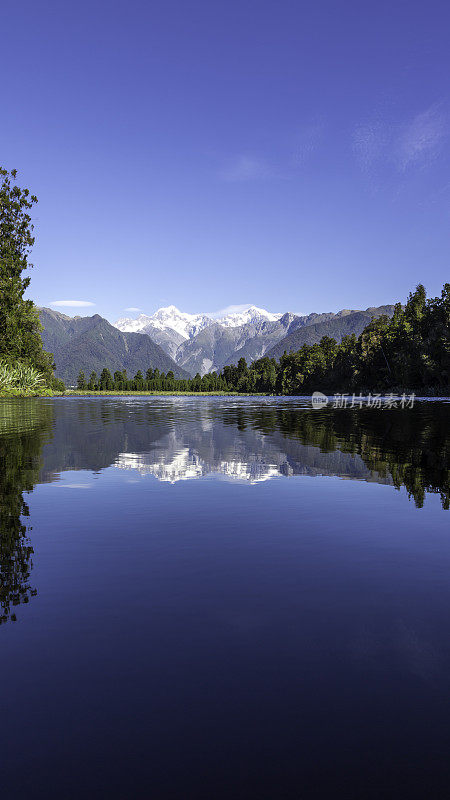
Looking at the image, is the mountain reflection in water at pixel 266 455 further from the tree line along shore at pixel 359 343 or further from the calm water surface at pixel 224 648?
the tree line along shore at pixel 359 343

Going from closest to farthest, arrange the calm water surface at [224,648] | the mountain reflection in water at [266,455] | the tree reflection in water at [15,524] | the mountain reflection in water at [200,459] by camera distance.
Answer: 1. the calm water surface at [224,648]
2. the tree reflection in water at [15,524]
3. the mountain reflection in water at [200,459]
4. the mountain reflection in water at [266,455]

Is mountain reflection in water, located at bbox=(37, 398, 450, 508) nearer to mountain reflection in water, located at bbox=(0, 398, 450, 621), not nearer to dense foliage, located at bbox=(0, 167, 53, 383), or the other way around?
mountain reflection in water, located at bbox=(0, 398, 450, 621)

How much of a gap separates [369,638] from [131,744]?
3033 millimetres

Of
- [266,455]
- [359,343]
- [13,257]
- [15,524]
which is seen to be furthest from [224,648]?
[359,343]

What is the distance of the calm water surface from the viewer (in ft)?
13.4

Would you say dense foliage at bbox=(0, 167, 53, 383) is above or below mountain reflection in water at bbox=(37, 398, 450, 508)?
above

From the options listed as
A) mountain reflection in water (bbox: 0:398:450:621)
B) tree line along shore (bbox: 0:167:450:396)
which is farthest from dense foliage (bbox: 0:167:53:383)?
mountain reflection in water (bbox: 0:398:450:621)

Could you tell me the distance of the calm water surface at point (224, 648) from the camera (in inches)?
161

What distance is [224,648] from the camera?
5.85 m

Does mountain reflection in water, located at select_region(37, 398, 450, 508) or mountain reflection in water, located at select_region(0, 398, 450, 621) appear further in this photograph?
mountain reflection in water, located at select_region(37, 398, 450, 508)

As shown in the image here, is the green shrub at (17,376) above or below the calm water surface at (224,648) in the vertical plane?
above

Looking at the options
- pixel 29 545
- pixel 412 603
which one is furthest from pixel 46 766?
pixel 29 545

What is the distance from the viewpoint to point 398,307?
185 m

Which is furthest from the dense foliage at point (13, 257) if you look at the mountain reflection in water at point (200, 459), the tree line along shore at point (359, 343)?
the mountain reflection in water at point (200, 459)
